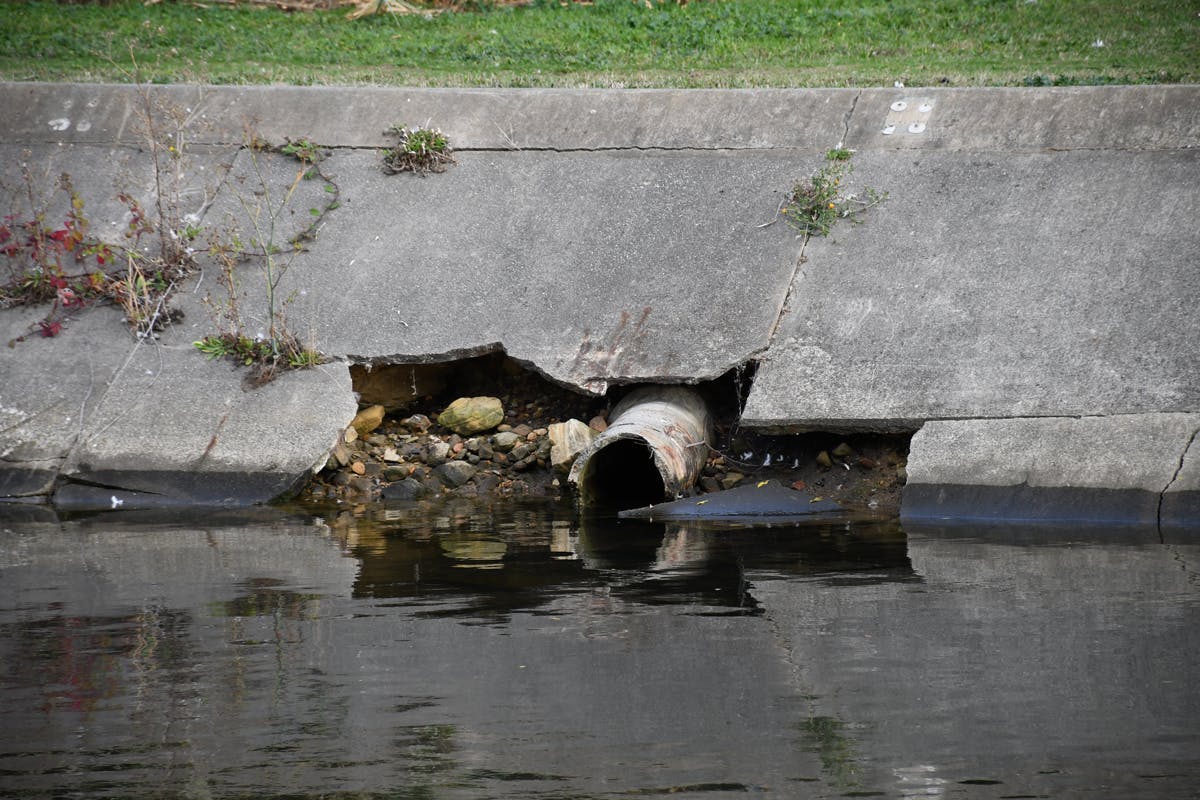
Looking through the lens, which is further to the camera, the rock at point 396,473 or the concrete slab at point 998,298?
the rock at point 396,473

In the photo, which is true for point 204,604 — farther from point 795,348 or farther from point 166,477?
point 795,348

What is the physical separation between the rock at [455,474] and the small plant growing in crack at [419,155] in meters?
2.65

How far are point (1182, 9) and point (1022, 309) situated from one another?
6079mm

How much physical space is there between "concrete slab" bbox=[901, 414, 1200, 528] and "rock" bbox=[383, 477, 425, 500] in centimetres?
309

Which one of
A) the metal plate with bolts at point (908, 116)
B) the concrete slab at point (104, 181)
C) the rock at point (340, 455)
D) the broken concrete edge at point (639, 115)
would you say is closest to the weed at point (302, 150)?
the broken concrete edge at point (639, 115)

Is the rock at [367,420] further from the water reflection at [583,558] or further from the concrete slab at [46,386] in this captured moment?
the concrete slab at [46,386]

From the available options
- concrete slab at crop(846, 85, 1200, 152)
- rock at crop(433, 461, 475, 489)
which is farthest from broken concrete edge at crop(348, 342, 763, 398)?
concrete slab at crop(846, 85, 1200, 152)

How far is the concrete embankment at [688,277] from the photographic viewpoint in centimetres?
786

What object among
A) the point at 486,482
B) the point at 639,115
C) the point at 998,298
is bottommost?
the point at 486,482

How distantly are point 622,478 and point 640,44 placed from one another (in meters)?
5.83

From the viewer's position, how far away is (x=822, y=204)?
31.0 ft

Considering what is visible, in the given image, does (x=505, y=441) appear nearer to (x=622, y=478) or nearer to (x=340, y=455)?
(x=622, y=478)

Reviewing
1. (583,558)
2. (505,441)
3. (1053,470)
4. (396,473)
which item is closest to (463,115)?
(505,441)

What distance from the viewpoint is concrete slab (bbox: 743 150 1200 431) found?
7.92 m
